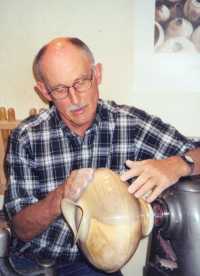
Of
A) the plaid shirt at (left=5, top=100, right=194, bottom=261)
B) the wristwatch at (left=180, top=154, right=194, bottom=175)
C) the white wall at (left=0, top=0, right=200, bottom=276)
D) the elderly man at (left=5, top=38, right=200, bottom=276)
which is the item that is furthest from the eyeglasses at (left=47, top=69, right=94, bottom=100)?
the wristwatch at (left=180, top=154, right=194, bottom=175)

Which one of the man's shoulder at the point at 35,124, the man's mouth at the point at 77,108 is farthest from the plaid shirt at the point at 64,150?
the man's mouth at the point at 77,108

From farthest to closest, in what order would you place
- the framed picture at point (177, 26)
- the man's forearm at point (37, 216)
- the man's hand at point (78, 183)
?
the framed picture at point (177, 26) → the man's forearm at point (37, 216) → the man's hand at point (78, 183)

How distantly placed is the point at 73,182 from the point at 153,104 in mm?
626

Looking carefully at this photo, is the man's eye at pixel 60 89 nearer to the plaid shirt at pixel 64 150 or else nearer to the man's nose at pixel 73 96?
the man's nose at pixel 73 96

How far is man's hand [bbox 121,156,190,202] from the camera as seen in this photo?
2.41 feet

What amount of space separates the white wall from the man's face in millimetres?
194

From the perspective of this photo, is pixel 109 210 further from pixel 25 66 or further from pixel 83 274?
pixel 25 66

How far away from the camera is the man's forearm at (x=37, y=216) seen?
94 cm

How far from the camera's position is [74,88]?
3.26 feet

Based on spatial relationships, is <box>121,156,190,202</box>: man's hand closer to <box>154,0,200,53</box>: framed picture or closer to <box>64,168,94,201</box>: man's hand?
<box>64,168,94,201</box>: man's hand

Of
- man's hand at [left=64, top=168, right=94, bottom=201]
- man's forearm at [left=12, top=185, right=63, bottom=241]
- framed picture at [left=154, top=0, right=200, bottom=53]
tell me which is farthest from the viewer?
framed picture at [left=154, top=0, right=200, bottom=53]

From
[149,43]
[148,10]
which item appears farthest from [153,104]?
[148,10]

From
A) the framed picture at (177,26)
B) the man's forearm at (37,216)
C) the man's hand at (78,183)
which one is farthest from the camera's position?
the framed picture at (177,26)

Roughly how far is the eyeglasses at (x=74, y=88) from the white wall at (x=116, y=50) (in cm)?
25
